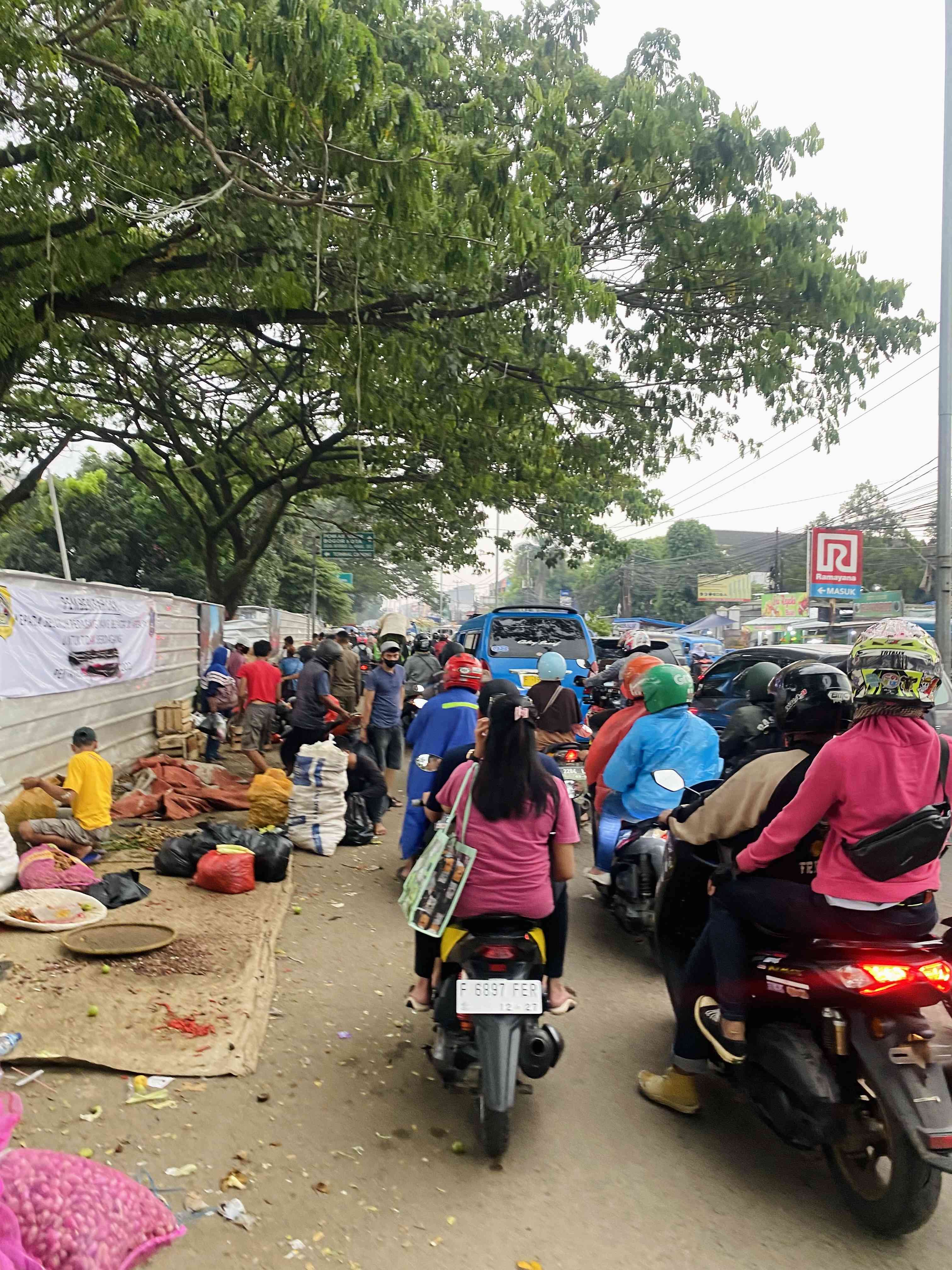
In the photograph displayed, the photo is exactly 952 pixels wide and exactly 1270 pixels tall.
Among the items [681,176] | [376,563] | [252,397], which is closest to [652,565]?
[376,563]

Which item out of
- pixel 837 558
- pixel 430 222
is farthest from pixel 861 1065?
pixel 837 558

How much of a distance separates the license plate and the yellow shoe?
82 cm

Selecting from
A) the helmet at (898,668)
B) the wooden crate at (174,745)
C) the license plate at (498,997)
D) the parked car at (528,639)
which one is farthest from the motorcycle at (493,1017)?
the parked car at (528,639)

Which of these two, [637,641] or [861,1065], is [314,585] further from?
[861,1065]

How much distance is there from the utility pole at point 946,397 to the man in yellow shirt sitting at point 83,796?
10.4 meters

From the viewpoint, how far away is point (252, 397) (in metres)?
20.2

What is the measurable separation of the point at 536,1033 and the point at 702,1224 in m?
0.77

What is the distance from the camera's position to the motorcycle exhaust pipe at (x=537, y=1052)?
11.1 ft

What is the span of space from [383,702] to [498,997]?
605 centimetres

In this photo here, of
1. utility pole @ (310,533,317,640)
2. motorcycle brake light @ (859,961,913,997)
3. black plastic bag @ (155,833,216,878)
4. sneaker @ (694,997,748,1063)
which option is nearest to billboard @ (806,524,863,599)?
black plastic bag @ (155,833,216,878)

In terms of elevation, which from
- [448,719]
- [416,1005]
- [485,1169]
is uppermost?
[448,719]

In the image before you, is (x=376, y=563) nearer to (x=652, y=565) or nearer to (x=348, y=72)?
(x=652, y=565)

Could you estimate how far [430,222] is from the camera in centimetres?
673

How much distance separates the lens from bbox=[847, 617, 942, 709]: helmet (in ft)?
9.56
